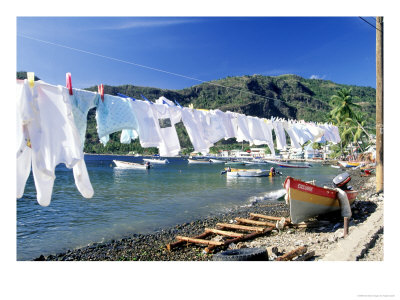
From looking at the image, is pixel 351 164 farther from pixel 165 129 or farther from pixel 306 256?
pixel 165 129

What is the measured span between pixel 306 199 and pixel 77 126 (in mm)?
6028

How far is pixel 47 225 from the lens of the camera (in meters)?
10.8

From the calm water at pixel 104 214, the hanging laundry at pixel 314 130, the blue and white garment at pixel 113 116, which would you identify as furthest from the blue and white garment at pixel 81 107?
the hanging laundry at pixel 314 130

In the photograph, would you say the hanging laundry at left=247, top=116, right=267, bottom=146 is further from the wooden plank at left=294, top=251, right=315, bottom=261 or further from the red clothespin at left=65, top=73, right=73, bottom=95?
the red clothespin at left=65, top=73, right=73, bottom=95

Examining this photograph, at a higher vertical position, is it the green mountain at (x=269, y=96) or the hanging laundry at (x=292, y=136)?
the green mountain at (x=269, y=96)

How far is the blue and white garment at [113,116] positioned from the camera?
397 centimetres

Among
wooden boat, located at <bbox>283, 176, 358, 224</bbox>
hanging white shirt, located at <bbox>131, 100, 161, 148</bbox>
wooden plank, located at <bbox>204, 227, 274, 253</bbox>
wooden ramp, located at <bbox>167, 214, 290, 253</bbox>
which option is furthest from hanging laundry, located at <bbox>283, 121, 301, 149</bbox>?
Result: hanging white shirt, located at <bbox>131, 100, 161, 148</bbox>

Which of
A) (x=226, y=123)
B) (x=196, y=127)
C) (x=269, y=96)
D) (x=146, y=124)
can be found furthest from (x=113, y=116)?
(x=269, y=96)

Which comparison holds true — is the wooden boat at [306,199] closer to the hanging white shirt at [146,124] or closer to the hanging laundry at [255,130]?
the hanging laundry at [255,130]

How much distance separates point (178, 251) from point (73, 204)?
34.8 feet

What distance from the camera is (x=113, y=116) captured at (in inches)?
159
